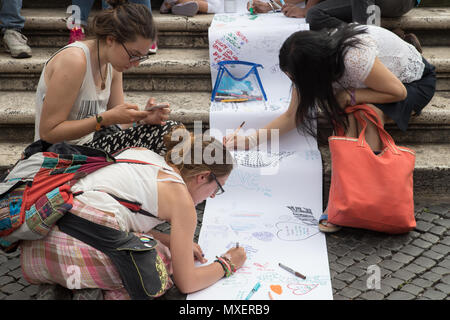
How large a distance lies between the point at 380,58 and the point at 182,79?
1.48m

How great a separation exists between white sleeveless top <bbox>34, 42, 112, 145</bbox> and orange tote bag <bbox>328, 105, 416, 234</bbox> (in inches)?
50.3

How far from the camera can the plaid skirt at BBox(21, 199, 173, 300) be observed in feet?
7.59

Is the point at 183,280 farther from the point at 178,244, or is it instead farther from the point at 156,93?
the point at 156,93

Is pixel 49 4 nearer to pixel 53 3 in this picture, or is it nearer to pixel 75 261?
pixel 53 3

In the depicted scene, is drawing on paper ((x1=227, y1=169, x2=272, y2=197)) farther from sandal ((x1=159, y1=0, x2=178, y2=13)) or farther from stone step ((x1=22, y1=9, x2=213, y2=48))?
sandal ((x1=159, y1=0, x2=178, y2=13))

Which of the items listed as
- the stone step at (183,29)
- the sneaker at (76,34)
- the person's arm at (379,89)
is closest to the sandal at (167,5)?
the stone step at (183,29)

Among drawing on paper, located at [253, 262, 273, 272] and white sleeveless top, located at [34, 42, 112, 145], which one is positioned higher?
white sleeveless top, located at [34, 42, 112, 145]

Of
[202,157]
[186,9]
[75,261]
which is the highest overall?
[186,9]

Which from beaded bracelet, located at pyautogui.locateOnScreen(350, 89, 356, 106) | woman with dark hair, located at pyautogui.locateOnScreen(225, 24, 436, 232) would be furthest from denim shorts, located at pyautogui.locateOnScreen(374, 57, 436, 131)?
beaded bracelet, located at pyautogui.locateOnScreen(350, 89, 356, 106)

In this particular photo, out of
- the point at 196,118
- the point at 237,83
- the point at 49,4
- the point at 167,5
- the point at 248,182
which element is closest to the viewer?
the point at 248,182

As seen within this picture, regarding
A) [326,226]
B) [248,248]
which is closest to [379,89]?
[326,226]

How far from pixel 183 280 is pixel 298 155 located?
1414 millimetres

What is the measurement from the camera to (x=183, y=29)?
4426mm
